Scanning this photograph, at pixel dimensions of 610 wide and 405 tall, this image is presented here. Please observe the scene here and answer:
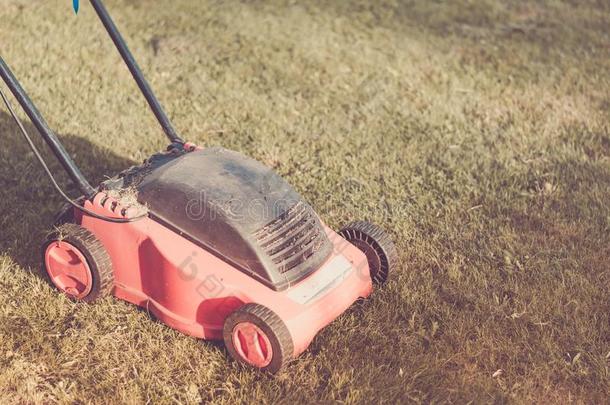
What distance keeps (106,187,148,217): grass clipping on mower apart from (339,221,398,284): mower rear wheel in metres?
0.89

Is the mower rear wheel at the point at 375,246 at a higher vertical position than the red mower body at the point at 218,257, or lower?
lower

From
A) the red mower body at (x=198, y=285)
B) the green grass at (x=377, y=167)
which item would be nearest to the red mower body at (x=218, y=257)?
the red mower body at (x=198, y=285)

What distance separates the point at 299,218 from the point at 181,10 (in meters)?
4.12

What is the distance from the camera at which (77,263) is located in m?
2.82

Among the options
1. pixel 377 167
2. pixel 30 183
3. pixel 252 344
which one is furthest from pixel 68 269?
pixel 377 167

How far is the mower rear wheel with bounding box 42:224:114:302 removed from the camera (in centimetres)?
271

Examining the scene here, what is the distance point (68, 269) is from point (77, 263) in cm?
5

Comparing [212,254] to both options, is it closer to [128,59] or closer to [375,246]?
[375,246]

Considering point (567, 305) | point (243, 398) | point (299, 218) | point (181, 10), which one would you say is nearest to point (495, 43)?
point (181, 10)

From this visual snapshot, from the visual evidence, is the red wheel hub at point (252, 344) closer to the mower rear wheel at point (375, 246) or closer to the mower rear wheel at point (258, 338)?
the mower rear wheel at point (258, 338)

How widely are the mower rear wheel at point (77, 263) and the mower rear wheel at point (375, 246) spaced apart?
1.01 meters

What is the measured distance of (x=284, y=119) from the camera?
476 centimetres

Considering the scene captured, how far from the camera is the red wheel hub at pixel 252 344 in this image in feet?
8.12

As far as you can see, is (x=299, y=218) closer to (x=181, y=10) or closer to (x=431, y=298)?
(x=431, y=298)
